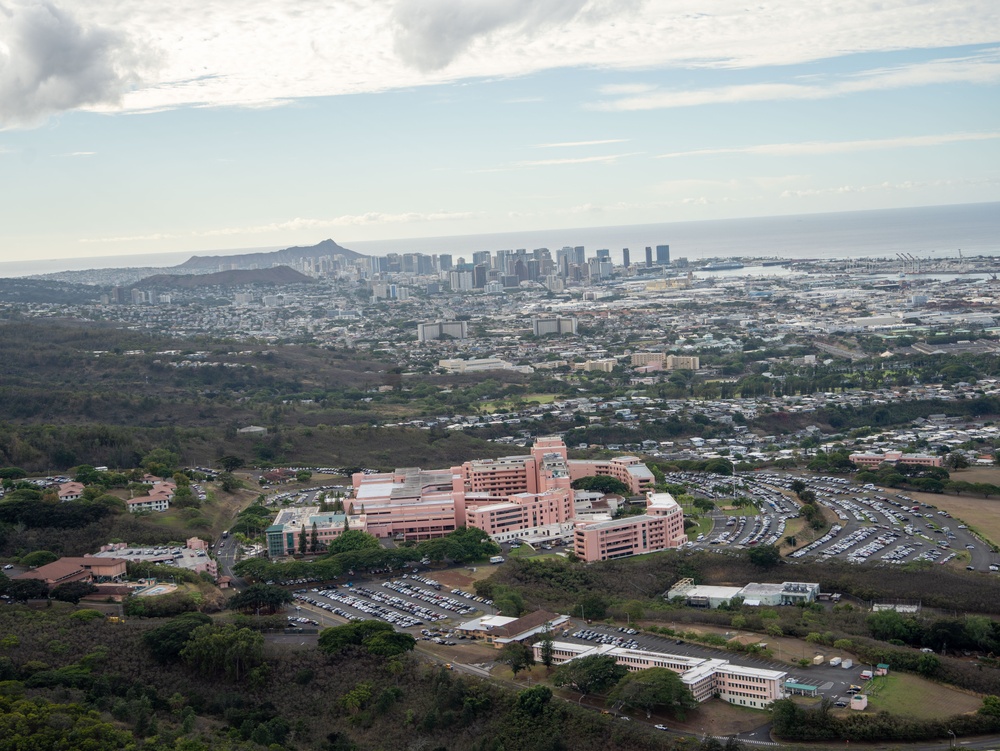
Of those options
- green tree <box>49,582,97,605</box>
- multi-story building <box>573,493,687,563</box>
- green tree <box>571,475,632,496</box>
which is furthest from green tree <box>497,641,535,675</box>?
green tree <box>571,475,632,496</box>

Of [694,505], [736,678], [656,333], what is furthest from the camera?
[656,333]

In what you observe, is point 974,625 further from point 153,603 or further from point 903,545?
point 153,603

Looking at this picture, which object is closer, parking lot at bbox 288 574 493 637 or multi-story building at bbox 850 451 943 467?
parking lot at bbox 288 574 493 637

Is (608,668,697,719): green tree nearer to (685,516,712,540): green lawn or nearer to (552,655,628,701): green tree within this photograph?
(552,655,628,701): green tree

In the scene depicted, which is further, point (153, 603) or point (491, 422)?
point (491, 422)

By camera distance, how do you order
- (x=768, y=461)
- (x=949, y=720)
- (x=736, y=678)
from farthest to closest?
(x=768, y=461), (x=736, y=678), (x=949, y=720)

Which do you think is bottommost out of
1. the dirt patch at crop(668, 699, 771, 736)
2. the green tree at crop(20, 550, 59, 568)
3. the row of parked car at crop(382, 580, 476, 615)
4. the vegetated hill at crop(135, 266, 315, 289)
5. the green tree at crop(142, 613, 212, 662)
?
the row of parked car at crop(382, 580, 476, 615)

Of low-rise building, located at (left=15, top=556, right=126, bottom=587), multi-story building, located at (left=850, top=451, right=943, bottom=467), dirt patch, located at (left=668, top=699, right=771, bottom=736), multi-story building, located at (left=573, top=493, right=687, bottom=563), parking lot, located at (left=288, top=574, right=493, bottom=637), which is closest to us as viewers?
dirt patch, located at (left=668, top=699, right=771, bottom=736)

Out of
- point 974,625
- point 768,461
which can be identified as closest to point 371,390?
point 768,461
